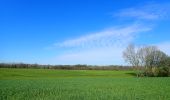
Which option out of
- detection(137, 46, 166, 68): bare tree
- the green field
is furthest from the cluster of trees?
the green field

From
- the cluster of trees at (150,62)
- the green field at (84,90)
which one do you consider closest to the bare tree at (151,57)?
the cluster of trees at (150,62)

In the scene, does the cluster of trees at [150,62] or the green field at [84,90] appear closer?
→ the green field at [84,90]

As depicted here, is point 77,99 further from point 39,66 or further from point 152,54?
point 39,66

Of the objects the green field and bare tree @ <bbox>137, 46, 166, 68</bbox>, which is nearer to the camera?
the green field

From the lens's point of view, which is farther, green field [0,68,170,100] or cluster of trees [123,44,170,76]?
cluster of trees [123,44,170,76]

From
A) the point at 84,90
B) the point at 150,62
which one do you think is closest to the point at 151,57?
the point at 150,62

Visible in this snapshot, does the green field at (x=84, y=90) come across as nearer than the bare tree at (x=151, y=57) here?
Yes

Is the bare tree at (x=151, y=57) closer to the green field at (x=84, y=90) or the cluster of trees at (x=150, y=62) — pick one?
the cluster of trees at (x=150, y=62)

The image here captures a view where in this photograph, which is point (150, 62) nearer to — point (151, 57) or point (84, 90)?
point (151, 57)

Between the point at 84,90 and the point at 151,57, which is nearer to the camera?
the point at 84,90

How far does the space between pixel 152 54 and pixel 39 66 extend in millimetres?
58503

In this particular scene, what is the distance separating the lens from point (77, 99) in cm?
2023

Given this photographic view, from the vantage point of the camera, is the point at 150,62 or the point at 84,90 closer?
the point at 84,90

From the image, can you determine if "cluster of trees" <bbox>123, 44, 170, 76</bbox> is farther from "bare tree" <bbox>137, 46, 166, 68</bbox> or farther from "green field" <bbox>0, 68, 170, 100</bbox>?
"green field" <bbox>0, 68, 170, 100</bbox>
